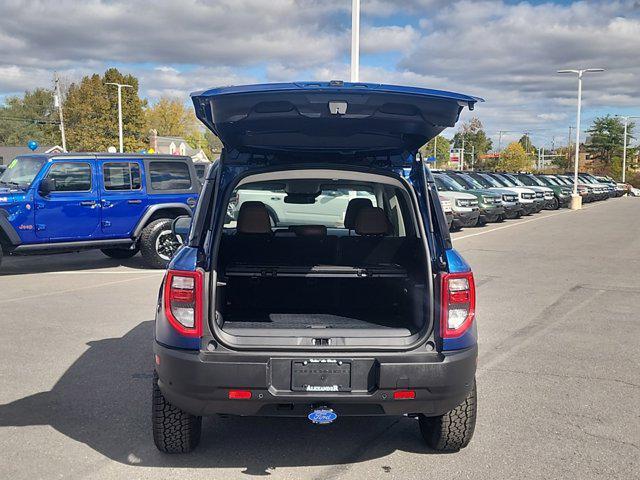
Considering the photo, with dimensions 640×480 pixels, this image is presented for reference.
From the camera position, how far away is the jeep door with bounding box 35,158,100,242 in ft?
34.0

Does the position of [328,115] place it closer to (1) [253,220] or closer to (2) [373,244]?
(1) [253,220]

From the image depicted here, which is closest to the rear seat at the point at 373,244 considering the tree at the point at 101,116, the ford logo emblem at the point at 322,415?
the ford logo emblem at the point at 322,415

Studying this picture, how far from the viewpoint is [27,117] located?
4215 inches

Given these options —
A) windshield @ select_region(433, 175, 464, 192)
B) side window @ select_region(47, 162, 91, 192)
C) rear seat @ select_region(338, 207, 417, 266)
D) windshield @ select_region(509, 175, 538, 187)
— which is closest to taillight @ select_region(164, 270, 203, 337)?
rear seat @ select_region(338, 207, 417, 266)

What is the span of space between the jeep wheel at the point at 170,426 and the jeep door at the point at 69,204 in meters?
7.30

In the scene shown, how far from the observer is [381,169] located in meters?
4.13

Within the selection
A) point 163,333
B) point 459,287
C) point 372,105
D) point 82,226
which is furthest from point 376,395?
point 82,226

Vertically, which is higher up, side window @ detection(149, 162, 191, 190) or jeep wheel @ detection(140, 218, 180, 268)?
side window @ detection(149, 162, 191, 190)

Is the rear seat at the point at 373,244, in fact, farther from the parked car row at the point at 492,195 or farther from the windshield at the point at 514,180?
the windshield at the point at 514,180

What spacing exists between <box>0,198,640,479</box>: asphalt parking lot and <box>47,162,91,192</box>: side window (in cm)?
176

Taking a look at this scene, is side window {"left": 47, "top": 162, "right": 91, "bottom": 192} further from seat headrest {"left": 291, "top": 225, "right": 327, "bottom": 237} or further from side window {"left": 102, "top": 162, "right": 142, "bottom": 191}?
seat headrest {"left": 291, "top": 225, "right": 327, "bottom": 237}

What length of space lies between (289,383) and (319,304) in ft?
4.42

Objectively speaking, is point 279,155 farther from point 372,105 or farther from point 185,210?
point 185,210

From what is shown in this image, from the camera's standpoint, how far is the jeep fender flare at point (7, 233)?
10016 millimetres
